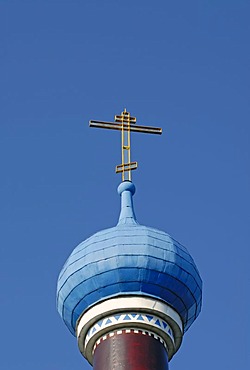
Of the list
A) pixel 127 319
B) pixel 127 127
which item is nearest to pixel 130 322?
pixel 127 319

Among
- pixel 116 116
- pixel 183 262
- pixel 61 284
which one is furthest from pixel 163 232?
pixel 116 116

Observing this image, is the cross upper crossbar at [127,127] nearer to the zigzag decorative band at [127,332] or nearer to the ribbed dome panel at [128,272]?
the ribbed dome panel at [128,272]

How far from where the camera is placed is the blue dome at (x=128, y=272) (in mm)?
15445

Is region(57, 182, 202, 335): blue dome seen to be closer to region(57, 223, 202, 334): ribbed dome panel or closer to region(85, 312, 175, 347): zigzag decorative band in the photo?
region(57, 223, 202, 334): ribbed dome panel

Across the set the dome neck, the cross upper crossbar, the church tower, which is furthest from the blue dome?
the cross upper crossbar

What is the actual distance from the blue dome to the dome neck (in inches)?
20.2

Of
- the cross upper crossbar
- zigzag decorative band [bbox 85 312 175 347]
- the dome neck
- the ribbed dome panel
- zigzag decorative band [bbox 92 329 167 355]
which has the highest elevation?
the cross upper crossbar

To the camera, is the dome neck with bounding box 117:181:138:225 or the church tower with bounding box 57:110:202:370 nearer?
the church tower with bounding box 57:110:202:370

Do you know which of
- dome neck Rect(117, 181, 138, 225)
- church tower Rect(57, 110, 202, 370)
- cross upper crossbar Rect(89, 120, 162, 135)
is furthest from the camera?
cross upper crossbar Rect(89, 120, 162, 135)

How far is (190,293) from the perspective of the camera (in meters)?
15.9

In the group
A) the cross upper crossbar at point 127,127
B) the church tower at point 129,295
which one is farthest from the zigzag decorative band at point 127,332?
the cross upper crossbar at point 127,127

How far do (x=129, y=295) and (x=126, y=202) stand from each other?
80.3 inches

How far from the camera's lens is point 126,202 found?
17000 mm

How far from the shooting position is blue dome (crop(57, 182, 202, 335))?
15.4 meters
